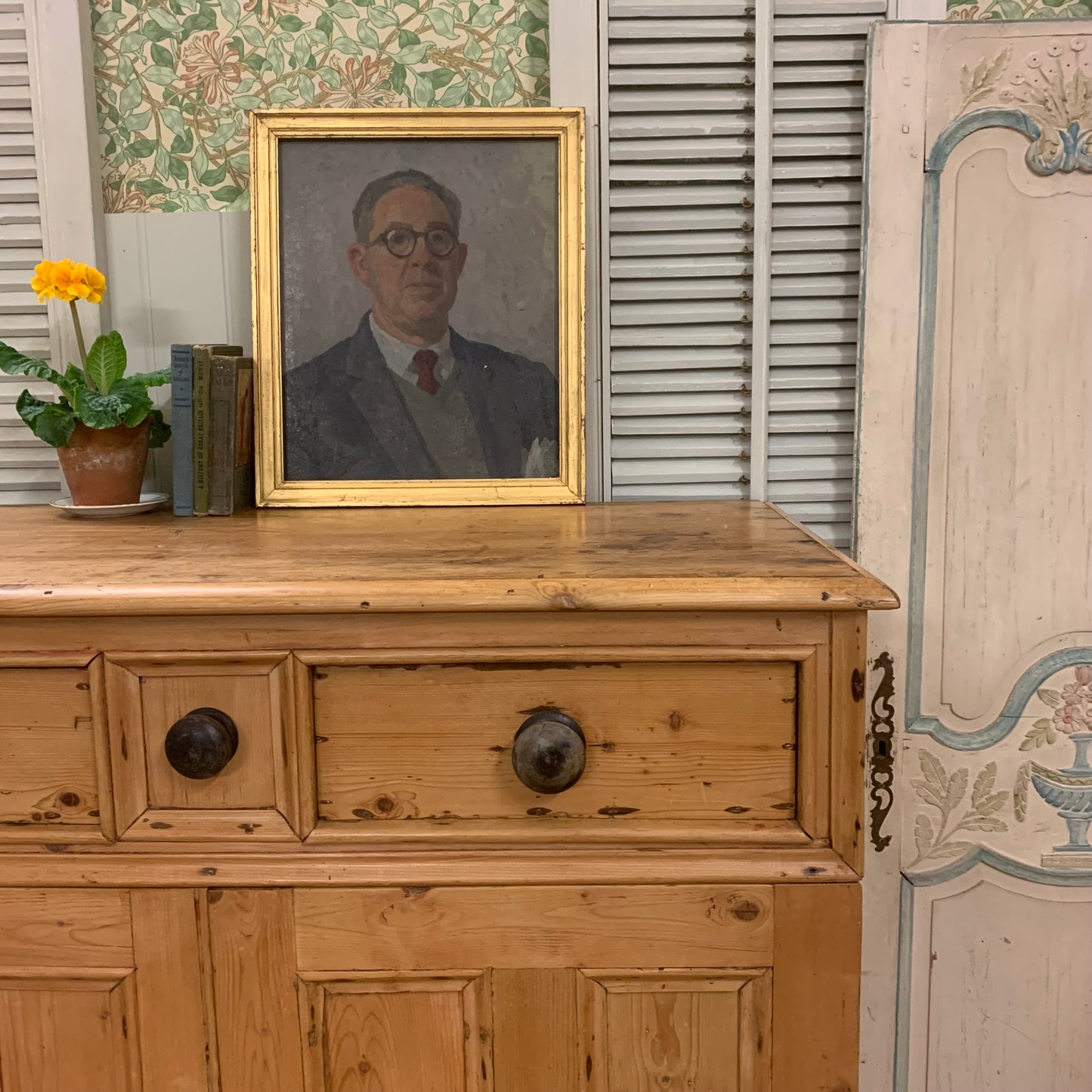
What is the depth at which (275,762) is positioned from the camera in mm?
872

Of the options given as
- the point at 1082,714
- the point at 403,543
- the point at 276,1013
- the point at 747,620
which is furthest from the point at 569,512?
the point at 1082,714

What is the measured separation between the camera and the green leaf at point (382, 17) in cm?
133

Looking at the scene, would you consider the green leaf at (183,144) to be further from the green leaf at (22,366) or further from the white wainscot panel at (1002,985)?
the white wainscot panel at (1002,985)

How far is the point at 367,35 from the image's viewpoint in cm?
133

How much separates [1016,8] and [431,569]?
46.1 inches

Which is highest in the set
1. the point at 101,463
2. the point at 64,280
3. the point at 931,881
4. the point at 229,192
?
the point at 229,192

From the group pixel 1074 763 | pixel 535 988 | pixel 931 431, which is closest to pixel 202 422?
pixel 535 988

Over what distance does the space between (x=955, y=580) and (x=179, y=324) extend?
1.17 meters

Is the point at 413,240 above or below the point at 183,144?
below

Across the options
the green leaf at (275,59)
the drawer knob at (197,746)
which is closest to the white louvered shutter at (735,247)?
the green leaf at (275,59)

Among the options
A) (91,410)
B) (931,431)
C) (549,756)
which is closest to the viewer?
(549,756)

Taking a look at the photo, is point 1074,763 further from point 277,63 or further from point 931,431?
point 277,63

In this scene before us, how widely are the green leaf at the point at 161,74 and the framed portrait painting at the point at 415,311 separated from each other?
0.20 metres

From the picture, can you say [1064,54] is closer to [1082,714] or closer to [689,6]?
[689,6]
